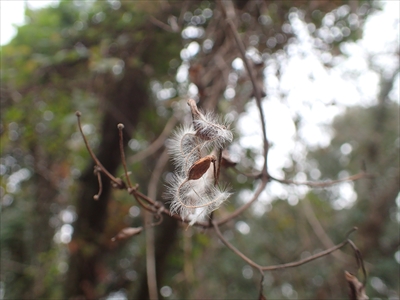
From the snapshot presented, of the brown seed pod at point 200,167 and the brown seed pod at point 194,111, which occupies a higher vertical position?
the brown seed pod at point 194,111

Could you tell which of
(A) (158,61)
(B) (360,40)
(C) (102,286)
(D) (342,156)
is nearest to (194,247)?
(C) (102,286)

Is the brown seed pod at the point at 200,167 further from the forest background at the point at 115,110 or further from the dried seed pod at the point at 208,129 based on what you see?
the forest background at the point at 115,110

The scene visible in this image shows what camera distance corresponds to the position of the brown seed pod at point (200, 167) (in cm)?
Answer: 57

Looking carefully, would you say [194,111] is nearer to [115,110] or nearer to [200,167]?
[200,167]

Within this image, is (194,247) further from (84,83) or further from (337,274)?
(337,274)

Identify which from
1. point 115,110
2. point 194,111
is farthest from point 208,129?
point 115,110

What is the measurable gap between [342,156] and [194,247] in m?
5.27

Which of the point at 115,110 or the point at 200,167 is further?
the point at 115,110

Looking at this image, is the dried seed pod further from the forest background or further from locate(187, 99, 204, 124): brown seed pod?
the forest background

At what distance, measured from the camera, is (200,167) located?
0.58m

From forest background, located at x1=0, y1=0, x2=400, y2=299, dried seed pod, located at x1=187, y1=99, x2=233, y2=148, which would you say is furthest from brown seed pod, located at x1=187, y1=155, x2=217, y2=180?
forest background, located at x1=0, y1=0, x2=400, y2=299

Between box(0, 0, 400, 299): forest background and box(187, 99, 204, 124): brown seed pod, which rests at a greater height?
box(187, 99, 204, 124): brown seed pod

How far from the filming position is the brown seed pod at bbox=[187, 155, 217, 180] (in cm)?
57

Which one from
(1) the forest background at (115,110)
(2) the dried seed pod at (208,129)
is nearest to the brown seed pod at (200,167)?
(2) the dried seed pod at (208,129)
